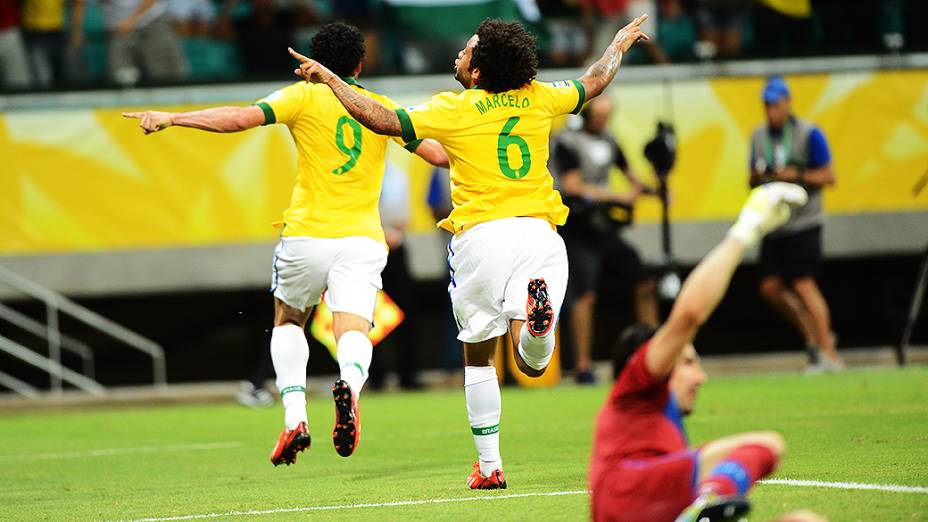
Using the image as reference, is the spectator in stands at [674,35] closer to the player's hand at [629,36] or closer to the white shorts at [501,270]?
the player's hand at [629,36]

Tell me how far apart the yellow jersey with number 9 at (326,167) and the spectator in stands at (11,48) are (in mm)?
9648

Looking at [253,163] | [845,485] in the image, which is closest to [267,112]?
[845,485]

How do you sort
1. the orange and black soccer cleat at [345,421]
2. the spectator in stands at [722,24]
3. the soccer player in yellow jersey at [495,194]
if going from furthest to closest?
the spectator in stands at [722,24] → the orange and black soccer cleat at [345,421] → the soccer player in yellow jersey at [495,194]

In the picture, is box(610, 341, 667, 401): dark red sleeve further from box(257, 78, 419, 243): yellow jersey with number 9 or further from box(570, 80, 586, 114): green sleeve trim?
box(257, 78, 419, 243): yellow jersey with number 9

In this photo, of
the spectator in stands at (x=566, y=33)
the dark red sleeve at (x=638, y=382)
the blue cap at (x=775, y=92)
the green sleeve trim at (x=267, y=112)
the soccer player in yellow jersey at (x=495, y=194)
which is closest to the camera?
the dark red sleeve at (x=638, y=382)

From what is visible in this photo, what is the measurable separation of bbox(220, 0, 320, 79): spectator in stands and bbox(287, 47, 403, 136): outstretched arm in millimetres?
10194

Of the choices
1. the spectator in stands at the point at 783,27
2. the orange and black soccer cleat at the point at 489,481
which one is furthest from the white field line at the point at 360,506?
the spectator in stands at the point at 783,27

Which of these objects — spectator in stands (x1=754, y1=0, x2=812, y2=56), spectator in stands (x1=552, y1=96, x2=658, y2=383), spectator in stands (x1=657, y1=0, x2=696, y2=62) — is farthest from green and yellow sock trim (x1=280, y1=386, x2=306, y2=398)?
spectator in stands (x1=754, y1=0, x2=812, y2=56)

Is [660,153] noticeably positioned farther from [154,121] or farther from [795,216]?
[154,121]

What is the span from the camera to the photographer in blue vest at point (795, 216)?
15.8 meters

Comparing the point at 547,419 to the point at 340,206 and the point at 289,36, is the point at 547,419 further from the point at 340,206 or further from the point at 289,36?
the point at 289,36

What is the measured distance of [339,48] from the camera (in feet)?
30.7

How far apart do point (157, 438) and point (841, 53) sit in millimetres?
9632

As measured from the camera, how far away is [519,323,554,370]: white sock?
8.10 meters
